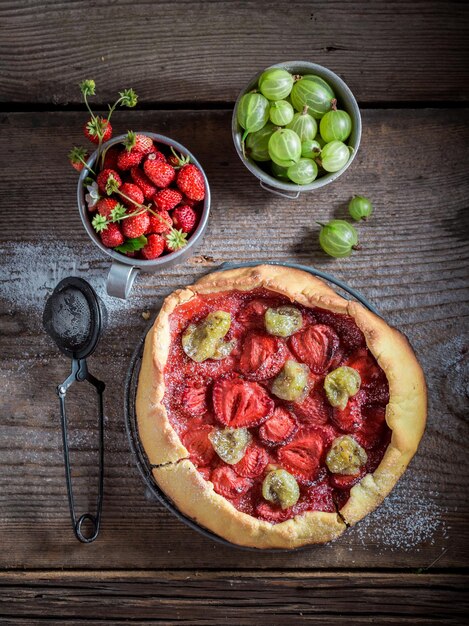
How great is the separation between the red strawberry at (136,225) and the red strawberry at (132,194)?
0.10 ft

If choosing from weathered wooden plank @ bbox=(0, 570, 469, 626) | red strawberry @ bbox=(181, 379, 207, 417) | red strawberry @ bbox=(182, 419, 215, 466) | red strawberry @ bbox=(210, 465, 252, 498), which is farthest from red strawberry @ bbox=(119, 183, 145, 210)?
weathered wooden plank @ bbox=(0, 570, 469, 626)

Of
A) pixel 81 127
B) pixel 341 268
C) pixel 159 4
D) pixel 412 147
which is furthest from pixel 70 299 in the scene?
pixel 412 147

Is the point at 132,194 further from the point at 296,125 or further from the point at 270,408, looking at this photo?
the point at 270,408

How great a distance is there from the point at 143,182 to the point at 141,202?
6cm

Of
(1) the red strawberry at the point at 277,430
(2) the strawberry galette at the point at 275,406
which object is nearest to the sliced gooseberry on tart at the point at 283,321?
(2) the strawberry galette at the point at 275,406

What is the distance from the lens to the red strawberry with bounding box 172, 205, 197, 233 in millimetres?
1725

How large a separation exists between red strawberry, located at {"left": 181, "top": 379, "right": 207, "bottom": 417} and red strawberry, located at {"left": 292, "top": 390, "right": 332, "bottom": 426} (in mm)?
242

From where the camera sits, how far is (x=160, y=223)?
1.69m

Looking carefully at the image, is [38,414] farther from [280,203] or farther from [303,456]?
[280,203]

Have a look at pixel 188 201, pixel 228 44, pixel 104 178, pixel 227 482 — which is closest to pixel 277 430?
pixel 227 482

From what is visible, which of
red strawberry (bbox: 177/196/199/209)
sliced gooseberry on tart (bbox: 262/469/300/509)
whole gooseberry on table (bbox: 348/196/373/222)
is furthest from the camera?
whole gooseberry on table (bbox: 348/196/373/222)

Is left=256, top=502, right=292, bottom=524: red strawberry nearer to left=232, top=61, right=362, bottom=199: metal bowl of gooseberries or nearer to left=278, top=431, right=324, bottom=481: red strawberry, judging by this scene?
left=278, top=431, right=324, bottom=481: red strawberry

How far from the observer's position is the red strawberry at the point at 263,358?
1.71 m

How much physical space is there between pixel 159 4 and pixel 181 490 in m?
1.41
